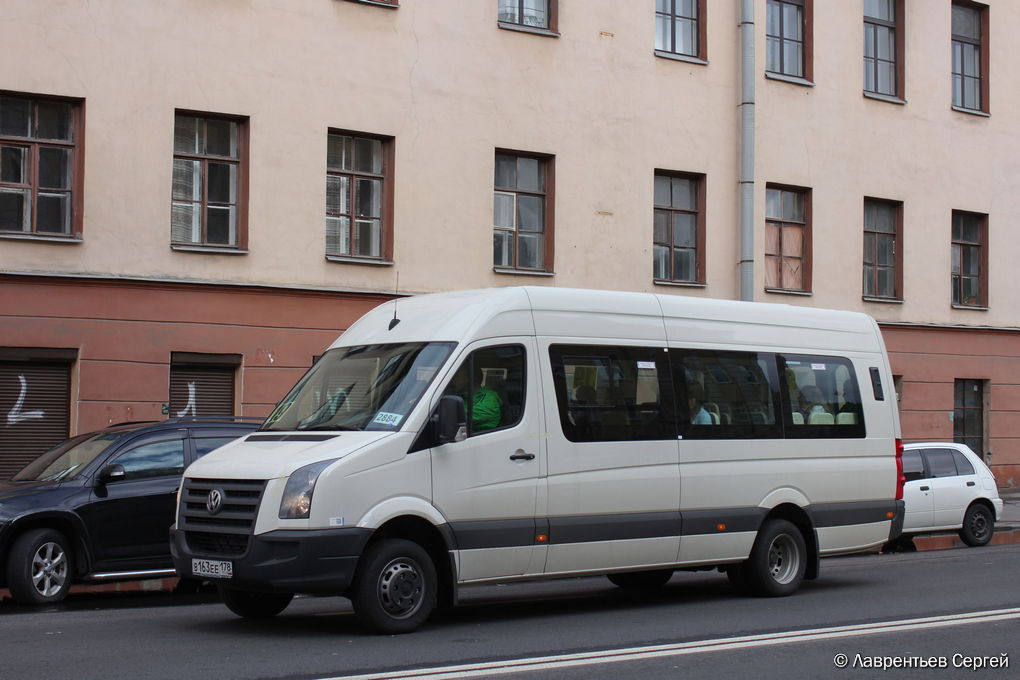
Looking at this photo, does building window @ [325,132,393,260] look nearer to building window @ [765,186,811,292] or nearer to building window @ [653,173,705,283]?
building window @ [653,173,705,283]

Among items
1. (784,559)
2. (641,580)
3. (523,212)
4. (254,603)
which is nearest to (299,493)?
(254,603)

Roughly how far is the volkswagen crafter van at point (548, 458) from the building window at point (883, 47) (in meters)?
14.3

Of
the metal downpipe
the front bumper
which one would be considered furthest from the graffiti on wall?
the metal downpipe

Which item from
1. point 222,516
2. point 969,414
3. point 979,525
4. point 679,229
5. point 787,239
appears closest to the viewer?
point 222,516

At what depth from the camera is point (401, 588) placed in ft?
31.3

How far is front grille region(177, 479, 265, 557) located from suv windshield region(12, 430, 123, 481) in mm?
3253

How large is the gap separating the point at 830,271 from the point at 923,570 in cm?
1153

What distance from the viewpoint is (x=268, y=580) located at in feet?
30.3

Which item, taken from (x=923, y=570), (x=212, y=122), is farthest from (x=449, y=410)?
(x=212, y=122)

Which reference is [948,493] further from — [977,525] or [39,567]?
[39,567]

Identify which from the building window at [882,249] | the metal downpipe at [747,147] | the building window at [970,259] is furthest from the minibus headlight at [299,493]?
the building window at [970,259]

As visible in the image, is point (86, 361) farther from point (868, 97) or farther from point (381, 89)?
point (868, 97)

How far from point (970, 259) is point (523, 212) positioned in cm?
1088

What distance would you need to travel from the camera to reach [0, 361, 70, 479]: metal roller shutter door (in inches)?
698
